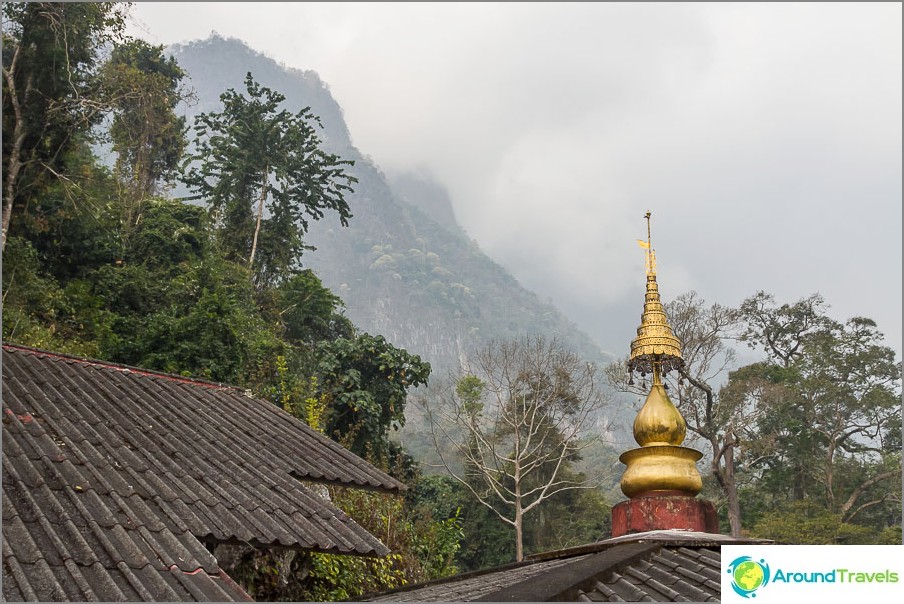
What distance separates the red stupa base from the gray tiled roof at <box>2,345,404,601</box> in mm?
2033

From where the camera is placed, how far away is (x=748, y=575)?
4301 mm

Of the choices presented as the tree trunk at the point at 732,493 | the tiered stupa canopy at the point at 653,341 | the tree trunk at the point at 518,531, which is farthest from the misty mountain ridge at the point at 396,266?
the tiered stupa canopy at the point at 653,341

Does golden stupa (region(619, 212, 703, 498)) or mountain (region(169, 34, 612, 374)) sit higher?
mountain (region(169, 34, 612, 374))

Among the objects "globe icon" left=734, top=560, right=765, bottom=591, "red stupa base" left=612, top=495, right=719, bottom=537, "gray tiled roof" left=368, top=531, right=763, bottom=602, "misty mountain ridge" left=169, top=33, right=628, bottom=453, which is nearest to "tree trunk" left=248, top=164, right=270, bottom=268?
"red stupa base" left=612, top=495, right=719, bottom=537

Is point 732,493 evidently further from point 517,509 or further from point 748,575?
point 748,575

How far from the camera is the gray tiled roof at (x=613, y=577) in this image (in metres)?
4.49

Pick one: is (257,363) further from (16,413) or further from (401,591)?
(401,591)

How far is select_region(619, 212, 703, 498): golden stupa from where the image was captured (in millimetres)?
6422

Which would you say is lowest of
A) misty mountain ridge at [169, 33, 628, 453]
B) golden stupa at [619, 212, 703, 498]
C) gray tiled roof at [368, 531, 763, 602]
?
gray tiled roof at [368, 531, 763, 602]

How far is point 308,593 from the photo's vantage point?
9.91 meters

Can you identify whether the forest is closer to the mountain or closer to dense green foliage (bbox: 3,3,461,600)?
dense green foliage (bbox: 3,3,461,600)

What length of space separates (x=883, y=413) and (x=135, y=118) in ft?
92.7

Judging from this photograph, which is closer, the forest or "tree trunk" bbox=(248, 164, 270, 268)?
the forest

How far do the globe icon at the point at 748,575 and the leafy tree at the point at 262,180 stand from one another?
25603mm
